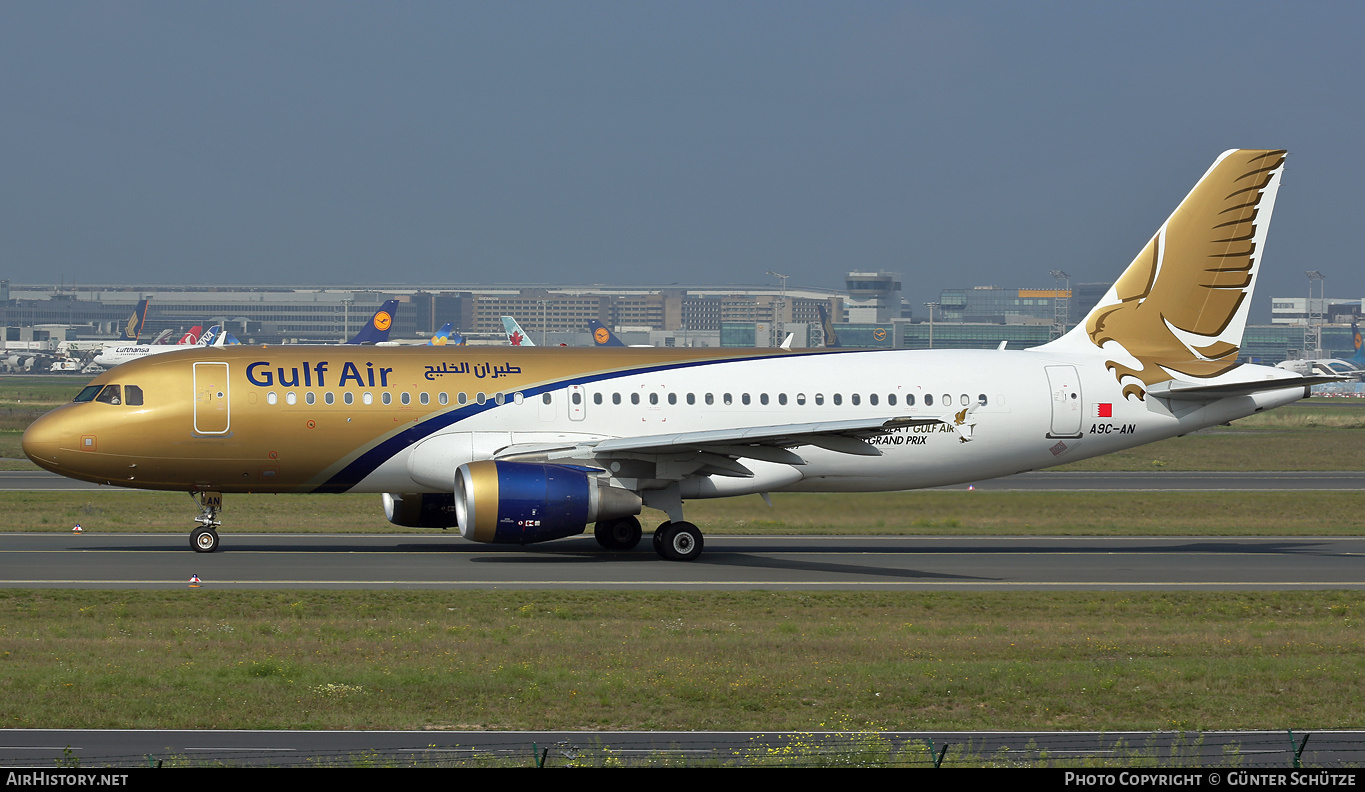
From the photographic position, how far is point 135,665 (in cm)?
1750

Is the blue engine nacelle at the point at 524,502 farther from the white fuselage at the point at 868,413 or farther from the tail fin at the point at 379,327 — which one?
the tail fin at the point at 379,327

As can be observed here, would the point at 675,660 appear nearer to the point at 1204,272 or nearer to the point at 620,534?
the point at 620,534

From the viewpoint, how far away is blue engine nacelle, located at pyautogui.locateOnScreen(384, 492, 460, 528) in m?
31.3

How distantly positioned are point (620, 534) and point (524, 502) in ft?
16.0

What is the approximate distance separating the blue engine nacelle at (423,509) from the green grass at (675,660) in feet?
24.2

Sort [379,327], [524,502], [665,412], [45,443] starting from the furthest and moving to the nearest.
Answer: [379,327] → [665,412] → [45,443] → [524,502]

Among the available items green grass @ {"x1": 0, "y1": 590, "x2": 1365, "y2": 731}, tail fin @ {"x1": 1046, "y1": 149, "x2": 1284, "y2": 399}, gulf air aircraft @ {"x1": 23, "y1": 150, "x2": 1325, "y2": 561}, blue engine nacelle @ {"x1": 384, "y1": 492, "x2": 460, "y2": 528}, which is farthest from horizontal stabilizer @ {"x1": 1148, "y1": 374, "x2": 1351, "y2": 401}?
blue engine nacelle @ {"x1": 384, "y1": 492, "x2": 460, "y2": 528}

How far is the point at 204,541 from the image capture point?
2991 cm

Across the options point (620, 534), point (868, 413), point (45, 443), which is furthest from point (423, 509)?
point (868, 413)

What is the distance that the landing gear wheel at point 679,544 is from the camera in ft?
98.1

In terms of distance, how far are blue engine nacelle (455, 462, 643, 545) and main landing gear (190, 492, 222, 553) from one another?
624cm

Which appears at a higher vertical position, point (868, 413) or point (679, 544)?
point (868, 413)

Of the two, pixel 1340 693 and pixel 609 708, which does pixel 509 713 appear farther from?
pixel 1340 693
